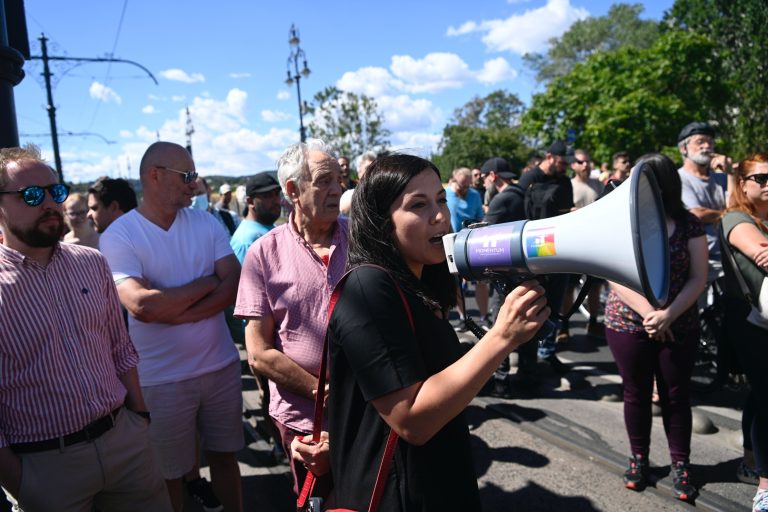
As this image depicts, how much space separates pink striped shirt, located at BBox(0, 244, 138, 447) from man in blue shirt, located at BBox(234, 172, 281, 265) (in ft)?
5.61

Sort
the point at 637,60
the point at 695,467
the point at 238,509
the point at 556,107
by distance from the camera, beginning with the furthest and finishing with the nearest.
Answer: the point at 556,107
the point at 637,60
the point at 695,467
the point at 238,509

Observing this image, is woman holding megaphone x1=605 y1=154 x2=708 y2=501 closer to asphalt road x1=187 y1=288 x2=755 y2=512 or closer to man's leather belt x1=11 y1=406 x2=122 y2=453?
asphalt road x1=187 y1=288 x2=755 y2=512

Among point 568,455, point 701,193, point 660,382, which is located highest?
point 701,193

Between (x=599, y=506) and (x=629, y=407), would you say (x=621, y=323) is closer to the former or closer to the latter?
(x=629, y=407)

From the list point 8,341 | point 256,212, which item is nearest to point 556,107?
point 256,212

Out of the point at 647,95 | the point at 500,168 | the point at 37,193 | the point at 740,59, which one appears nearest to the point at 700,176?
the point at 500,168

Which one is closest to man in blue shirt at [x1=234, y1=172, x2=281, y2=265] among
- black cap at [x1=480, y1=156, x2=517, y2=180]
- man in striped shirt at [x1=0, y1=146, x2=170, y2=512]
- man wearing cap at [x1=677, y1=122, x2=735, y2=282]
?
man in striped shirt at [x1=0, y1=146, x2=170, y2=512]

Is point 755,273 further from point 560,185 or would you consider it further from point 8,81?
point 8,81

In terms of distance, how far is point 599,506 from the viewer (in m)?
3.16

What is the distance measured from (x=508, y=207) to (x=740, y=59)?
35.3 metres

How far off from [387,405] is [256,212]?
3143 mm

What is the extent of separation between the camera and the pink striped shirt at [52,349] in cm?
206

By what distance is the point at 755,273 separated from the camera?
2938 mm

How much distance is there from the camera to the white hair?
8.34ft
